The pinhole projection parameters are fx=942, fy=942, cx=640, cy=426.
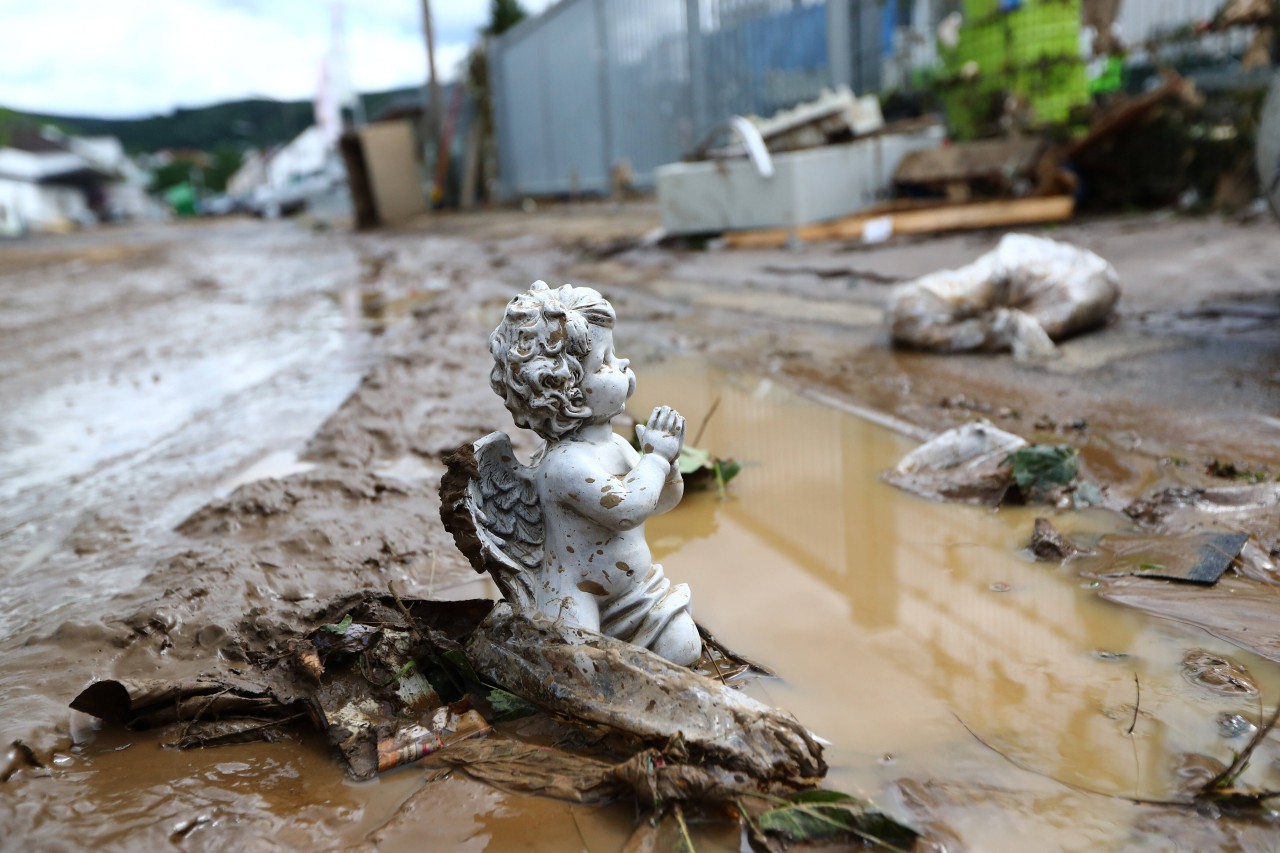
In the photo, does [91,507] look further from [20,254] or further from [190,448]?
[20,254]

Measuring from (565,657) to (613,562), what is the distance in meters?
0.24

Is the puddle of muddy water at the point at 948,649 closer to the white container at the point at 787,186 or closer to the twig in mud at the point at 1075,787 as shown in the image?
the twig in mud at the point at 1075,787

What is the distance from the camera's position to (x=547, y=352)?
2.04 metres

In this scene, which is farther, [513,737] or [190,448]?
[190,448]

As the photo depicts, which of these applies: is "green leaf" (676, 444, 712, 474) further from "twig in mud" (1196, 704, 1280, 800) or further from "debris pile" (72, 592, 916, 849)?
"twig in mud" (1196, 704, 1280, 800)

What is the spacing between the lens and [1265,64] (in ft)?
28.9

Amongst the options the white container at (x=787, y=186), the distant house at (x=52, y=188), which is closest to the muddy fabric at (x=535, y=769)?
the white container at (x=787, y=186)

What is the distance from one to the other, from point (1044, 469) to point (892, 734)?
5.03 feet

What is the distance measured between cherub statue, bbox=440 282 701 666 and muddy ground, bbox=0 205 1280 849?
493 mm

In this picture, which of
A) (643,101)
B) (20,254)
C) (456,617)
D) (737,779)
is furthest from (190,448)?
(20,254)

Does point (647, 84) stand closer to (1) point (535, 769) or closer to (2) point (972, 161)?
(2) point (972, 161)

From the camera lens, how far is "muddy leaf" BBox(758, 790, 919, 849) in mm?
1618

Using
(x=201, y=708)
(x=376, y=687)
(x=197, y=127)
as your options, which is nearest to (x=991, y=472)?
(x=376, y=687)

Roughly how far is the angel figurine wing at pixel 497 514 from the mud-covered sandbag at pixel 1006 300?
3583 mm
